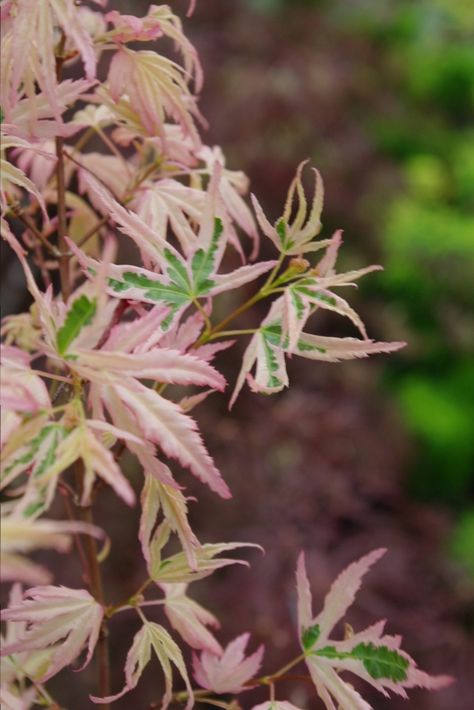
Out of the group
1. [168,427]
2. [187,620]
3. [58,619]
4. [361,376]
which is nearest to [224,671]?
[187,620]

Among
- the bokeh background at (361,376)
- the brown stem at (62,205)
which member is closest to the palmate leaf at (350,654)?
the brown stem at (62,205)

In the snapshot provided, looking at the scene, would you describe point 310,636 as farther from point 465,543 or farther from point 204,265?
point 465,543

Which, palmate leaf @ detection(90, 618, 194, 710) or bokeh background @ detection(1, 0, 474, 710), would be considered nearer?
palmate leaf @ detection(90, 618, 194, 710)

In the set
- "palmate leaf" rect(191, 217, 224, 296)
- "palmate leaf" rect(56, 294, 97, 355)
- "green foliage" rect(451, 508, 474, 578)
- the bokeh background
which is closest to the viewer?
"palmate leaf" rect(56, 294, 97, 355)

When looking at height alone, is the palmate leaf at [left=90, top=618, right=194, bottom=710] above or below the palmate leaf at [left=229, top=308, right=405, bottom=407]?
below

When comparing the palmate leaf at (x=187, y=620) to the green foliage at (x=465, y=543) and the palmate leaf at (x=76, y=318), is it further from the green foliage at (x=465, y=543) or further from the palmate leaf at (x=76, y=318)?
the green foliage at (x=465, y=543)

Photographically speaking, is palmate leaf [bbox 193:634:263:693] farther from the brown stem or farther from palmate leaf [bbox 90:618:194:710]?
the brown stem

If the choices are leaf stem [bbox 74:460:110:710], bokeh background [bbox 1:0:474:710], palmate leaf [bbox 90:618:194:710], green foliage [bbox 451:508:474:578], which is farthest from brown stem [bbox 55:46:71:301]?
green foliage [bbox 451:508:474:578]
